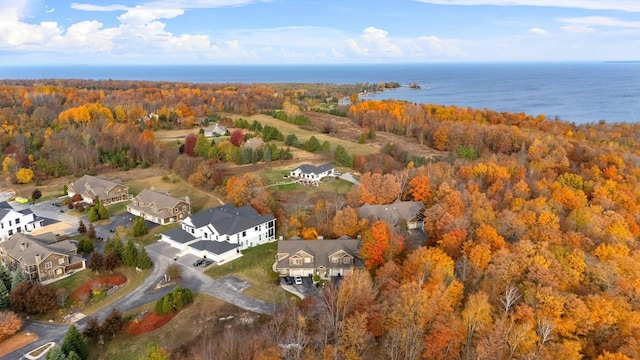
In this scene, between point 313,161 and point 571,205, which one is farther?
point 313,161

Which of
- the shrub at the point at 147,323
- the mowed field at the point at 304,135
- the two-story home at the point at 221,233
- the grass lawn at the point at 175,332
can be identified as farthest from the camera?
the mowed field at the point at 304,135

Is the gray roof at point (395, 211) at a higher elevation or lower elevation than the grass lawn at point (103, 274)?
higher

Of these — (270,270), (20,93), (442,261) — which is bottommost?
(270,270)

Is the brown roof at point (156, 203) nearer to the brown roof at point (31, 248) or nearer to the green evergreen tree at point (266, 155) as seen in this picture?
the brown roof at point (31, 248)

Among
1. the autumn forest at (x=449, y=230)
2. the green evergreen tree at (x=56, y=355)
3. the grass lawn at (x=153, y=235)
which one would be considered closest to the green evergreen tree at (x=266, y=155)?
the autumn forest at (x=449, y=230)

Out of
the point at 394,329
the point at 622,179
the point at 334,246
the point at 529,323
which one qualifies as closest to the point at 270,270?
the point at 334,246

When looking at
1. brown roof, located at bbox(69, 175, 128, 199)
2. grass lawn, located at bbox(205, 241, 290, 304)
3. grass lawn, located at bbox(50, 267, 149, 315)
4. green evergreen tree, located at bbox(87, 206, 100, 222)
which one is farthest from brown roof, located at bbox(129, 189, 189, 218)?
grass lawn, located at bbox(205, 241, 290, 304)

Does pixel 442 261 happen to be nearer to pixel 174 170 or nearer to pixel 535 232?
pixel 535 232

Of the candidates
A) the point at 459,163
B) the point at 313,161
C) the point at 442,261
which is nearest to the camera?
the point at 442,261
